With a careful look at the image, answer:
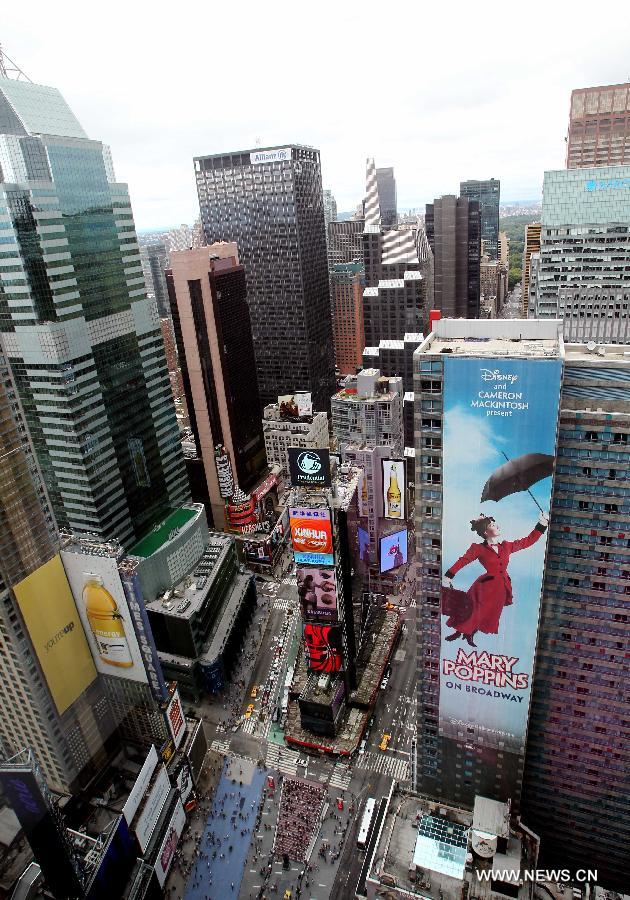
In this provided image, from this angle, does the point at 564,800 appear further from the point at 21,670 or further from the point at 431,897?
the point at 21,670

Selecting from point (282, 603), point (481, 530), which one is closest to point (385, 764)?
point (282, 603)

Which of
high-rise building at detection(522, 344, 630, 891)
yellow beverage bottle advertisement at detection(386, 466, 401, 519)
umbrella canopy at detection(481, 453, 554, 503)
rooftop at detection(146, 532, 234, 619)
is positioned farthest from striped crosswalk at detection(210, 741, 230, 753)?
umbrella canopy at detection(481, 453, 554, 503)

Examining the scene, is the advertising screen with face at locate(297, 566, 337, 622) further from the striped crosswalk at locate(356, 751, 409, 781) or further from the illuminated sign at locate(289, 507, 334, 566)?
the striped crosswalk at locate(356, 751, 409, 781)

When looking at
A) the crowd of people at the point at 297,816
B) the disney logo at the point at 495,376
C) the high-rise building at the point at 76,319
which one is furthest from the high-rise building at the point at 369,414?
the disney logo at the point at 495,376

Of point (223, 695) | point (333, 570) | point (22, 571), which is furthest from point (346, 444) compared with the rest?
point (22, 571)

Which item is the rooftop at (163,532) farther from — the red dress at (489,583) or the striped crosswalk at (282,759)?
the red dress at (489,583)

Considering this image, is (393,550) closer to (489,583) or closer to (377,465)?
(377,465)

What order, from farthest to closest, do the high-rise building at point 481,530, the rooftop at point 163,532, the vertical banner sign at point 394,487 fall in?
1. the vertical banner sign at point 394,487
2. the rooftop at point 163,532
3. the high-rise building at point 481,530
